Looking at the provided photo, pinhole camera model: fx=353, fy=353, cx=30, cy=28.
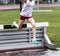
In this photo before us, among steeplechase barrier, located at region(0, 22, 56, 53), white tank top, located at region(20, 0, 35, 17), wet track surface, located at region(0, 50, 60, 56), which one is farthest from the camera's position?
steeplechase barrier, located at region(0, 22, 56, 53)

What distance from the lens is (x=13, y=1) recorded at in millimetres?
54188

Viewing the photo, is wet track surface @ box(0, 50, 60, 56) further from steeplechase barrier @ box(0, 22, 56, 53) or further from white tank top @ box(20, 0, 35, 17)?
white tank top @ box(20, 0, 35, 17)

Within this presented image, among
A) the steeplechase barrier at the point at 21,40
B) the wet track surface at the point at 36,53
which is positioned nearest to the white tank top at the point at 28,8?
the steeplechase barrier at the point at 21,40

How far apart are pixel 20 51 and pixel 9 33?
0.90m

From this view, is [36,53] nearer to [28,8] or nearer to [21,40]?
[21,40]

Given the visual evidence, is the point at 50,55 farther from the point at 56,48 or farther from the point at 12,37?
the point at 12,37

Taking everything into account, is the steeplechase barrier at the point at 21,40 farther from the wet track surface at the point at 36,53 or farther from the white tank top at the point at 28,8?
the white tank top at the point at 28,8

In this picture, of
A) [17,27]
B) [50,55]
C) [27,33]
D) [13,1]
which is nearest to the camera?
[50,55]

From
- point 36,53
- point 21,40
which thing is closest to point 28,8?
point 36,53

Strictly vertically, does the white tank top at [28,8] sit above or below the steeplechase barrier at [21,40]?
above

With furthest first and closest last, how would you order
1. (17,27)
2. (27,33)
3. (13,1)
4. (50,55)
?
(13,1) < (27,33) < (17,27) < (50,55)

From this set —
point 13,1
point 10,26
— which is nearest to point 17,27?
point 10,26

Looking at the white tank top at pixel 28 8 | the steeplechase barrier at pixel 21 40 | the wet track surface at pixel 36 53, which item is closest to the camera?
the white tank top at pixel 28 8

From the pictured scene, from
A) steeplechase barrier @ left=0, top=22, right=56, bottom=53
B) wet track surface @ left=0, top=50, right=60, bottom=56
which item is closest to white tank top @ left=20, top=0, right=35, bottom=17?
steeplechase barrier @ left=0, top=22, right=56, bottom=53
